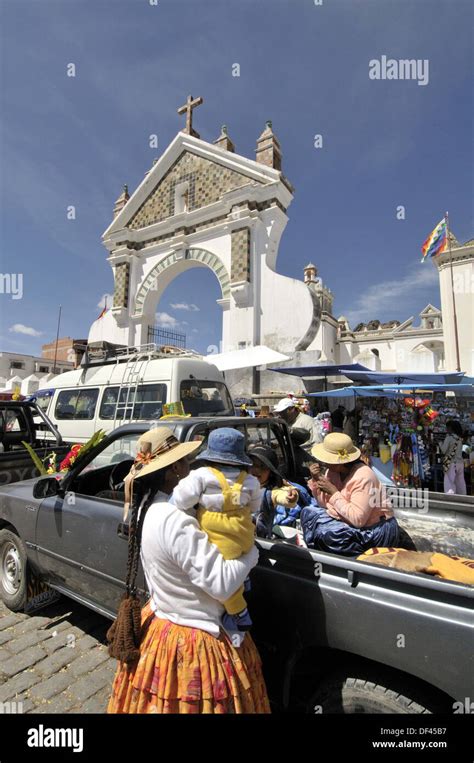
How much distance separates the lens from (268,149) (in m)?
13.6

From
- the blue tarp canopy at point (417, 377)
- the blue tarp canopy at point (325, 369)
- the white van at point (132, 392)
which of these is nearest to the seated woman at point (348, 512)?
the white van at point (132, 392)

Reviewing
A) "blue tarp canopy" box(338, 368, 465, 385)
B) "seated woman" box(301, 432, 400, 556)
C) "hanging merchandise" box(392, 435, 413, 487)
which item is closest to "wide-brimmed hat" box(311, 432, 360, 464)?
"seated woman" box(301, 432, 400, 556)

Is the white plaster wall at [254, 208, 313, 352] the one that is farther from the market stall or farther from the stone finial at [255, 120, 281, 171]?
the market stall

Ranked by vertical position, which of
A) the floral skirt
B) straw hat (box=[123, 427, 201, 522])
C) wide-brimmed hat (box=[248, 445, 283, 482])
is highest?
straw hat (box=[123, 427, 201, 522])

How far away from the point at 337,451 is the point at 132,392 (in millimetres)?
5826

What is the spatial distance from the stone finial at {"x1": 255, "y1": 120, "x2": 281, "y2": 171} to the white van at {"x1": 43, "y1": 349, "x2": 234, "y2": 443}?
31.8 feet

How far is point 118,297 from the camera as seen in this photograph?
1636cm

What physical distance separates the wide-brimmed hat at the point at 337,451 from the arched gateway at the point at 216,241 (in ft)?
32.2

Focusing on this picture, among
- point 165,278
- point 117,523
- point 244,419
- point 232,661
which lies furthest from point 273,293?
point 232,661

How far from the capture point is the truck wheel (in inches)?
125

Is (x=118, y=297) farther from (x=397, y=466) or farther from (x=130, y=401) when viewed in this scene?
(x=397, y=466)

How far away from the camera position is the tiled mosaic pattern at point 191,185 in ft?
47.0

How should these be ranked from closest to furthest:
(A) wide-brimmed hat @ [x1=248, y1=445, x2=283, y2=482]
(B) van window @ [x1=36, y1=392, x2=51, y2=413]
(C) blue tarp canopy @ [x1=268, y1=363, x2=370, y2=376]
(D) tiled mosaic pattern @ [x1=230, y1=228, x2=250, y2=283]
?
(A) wide-brimmed hat @ [x1=248, y1=445, x2=283, y2=482] < (C) blue tarp canopy @ [x1=268, y1=363, x2=370, y2=376] < (B) van window @ [x1=36, y1=392, x2=51, y2=413] < (D) tiled mosaic pattern @ [x1=230, y1=228, x2=250, y2=283]

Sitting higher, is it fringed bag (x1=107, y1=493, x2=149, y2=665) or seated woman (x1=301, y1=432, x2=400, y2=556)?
seated woman (x1=301, y1=432, x2=400, y2=556)
